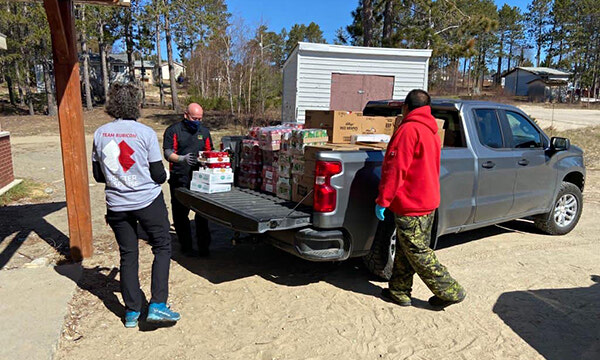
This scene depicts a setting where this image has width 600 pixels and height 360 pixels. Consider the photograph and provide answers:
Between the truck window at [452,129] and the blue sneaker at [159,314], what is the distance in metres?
3.32

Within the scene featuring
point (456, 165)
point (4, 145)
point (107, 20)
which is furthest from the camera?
point (107, 20)

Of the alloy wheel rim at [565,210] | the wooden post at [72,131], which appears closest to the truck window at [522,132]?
the alloy wheel rim at [565,210]

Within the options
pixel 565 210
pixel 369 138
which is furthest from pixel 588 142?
pixel 369 138

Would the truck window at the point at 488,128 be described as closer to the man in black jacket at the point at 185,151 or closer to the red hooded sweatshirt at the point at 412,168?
the red hooded sweatshirt at the point at 412,168

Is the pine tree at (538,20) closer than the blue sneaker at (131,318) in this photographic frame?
No

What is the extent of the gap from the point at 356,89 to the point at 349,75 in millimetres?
538

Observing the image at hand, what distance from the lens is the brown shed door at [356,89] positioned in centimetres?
1484

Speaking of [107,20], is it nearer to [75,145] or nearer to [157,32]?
[157,32]

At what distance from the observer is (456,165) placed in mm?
4570

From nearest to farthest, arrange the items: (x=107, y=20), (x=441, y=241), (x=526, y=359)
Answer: (x=526, y=359)
(x=441, y=241)
(x=107, y=20)

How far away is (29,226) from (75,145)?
2.18m

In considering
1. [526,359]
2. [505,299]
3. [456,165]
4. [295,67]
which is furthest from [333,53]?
[526,359]

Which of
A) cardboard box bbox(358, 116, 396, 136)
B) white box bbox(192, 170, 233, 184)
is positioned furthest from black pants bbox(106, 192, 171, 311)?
cardboard box bbox(358, 116, 396, 136)

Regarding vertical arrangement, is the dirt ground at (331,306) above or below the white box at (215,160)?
below
